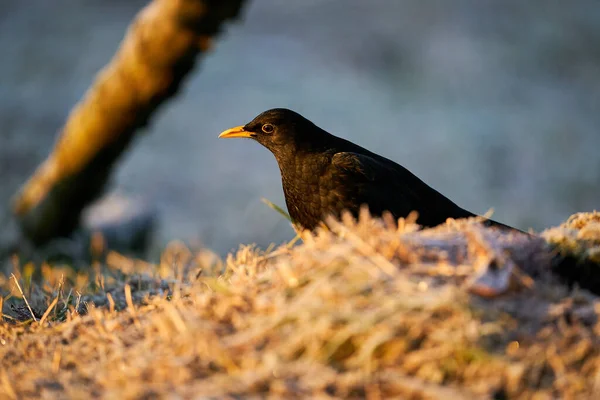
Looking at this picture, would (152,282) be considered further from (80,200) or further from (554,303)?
(80,200)

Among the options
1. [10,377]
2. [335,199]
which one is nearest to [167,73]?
[335,199]

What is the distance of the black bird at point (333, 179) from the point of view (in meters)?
3.32

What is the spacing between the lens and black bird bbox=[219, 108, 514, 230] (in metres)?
3.32

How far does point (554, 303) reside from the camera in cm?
177

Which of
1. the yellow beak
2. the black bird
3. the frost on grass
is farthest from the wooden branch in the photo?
the frost on grass

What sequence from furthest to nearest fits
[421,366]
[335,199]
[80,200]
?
[80,200]
[335,199]
[421,366]

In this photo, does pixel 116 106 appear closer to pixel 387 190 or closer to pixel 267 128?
pixel 267 128

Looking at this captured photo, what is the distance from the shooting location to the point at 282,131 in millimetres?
3641

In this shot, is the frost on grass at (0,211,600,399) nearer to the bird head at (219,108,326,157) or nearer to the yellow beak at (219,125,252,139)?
the bird head at (219,108,326,157)

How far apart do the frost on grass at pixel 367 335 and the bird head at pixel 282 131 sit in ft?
5.16

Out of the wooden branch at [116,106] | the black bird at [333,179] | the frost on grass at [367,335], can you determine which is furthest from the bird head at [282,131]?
the frost on grass at [367,335]

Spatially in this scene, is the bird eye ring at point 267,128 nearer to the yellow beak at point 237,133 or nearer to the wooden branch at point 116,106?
the yellow beak at point 237,133

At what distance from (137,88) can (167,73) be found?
310 mm

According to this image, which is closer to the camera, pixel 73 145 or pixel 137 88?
pixel 137 88
